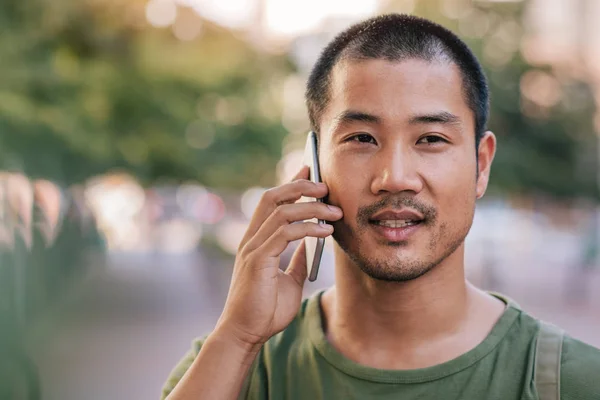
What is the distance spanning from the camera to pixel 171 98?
10.9m

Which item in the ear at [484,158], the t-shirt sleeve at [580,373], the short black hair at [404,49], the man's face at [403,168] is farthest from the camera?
the ear at [484,158]

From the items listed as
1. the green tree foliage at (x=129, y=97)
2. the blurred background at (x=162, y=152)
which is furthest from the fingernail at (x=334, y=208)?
the green tree foliage at (x=129, y=97)

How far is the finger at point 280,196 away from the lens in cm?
220

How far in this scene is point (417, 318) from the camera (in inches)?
89.4

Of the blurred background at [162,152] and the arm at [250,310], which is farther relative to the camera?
the blurred background at [162,152]

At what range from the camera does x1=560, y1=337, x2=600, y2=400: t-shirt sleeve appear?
1.99m

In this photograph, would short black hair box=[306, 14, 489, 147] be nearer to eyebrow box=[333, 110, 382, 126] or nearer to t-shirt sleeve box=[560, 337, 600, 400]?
eyebrow box=[333, 110, 382, 126]

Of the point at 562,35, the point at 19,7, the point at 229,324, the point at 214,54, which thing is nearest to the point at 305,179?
the point at 229,324

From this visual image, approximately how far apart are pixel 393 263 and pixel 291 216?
0.30 metres

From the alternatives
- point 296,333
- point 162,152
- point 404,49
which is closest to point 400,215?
point 404,49

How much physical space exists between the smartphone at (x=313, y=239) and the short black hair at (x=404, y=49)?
0.06 m

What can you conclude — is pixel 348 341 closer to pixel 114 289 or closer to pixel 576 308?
pixel 576 308

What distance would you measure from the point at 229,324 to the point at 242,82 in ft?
33.4

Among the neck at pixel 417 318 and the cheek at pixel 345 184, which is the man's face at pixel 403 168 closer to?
the cheek at pixel 345 184
